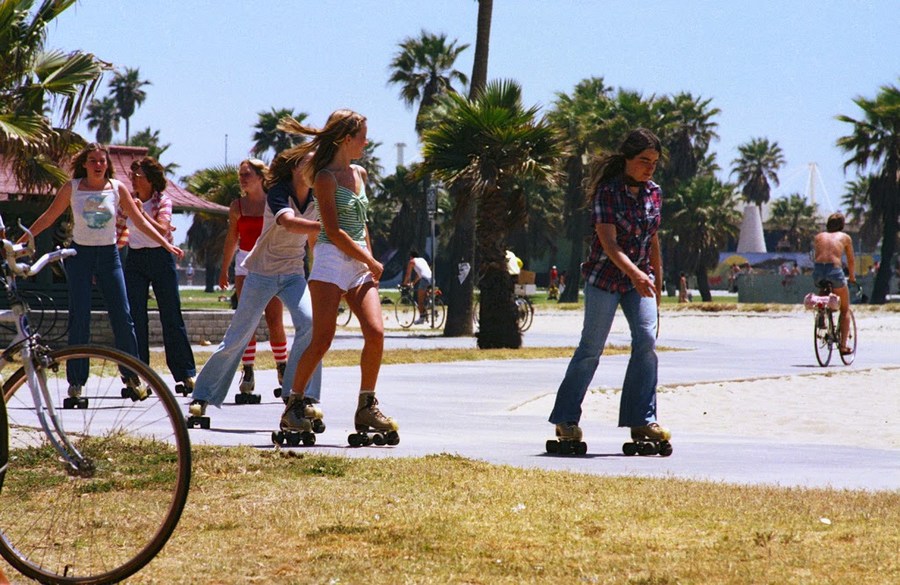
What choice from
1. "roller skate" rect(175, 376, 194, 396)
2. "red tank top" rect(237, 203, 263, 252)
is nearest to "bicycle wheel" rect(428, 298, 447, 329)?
"roller skate" rect(175, 376, 194, 396)

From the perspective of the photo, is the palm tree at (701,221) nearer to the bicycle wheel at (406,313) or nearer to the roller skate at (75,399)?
the bicycle wheel at (406,313)

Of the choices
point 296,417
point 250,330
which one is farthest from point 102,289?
point 296,417

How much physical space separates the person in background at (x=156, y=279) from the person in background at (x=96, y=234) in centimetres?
58

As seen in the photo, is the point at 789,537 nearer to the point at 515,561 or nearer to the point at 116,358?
the point at 515,561

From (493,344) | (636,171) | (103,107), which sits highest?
(103,107)

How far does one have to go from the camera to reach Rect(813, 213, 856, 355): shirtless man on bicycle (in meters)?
17.0

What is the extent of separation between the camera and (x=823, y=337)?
1728 cm

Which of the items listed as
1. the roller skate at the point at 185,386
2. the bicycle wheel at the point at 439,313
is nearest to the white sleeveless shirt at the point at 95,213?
the roller skate at the point at 185,386

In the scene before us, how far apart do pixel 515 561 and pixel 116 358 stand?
147 centimetres

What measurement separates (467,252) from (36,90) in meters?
8.75

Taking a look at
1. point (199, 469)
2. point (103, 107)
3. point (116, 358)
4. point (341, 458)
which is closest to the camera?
point (116, 358)

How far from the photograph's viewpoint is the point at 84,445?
14.8 ft

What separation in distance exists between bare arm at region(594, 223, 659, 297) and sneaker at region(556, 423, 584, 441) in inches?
33.7

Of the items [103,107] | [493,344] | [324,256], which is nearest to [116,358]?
[324,256]
